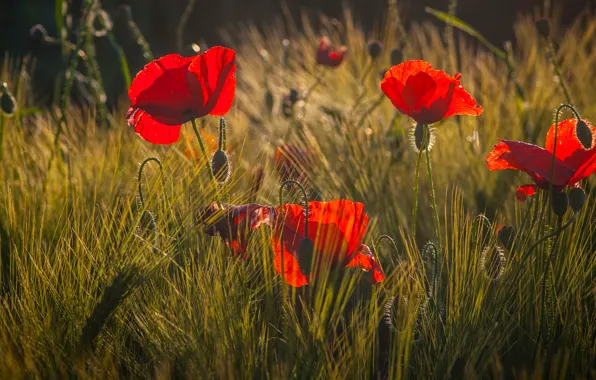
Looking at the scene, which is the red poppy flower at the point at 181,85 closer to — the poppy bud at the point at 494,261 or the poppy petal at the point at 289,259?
the poppy petal at the point at 289,259

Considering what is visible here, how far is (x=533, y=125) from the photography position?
1886 mm

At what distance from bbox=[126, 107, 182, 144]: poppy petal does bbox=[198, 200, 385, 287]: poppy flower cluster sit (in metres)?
0.20

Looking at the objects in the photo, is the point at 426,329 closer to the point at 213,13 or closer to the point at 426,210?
the point at 426,210

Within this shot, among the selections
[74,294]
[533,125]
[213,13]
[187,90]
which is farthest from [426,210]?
[213,13]

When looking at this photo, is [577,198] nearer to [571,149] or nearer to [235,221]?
[571,149]

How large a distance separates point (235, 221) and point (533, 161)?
41cm

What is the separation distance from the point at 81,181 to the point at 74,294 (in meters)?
0.54

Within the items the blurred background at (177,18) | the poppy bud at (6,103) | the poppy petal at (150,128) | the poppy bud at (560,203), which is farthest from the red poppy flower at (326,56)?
the blurred background at (177,18)

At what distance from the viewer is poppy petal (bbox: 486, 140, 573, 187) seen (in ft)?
3.53

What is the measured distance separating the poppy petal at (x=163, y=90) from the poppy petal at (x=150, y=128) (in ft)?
0.16

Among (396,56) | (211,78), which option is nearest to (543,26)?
(396,56)

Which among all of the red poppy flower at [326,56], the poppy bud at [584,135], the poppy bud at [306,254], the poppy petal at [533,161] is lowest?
the poppy bud at [306,254]

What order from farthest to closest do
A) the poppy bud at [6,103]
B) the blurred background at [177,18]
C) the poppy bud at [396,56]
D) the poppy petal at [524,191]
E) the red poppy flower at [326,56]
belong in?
the blurred background at [177,18] < the red poppy flower at [326,56] < the poppy bud at [396,56] < the poppy bud at [6,103] < the poppy petal at [524,191]

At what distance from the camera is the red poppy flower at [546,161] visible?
3.52ft
